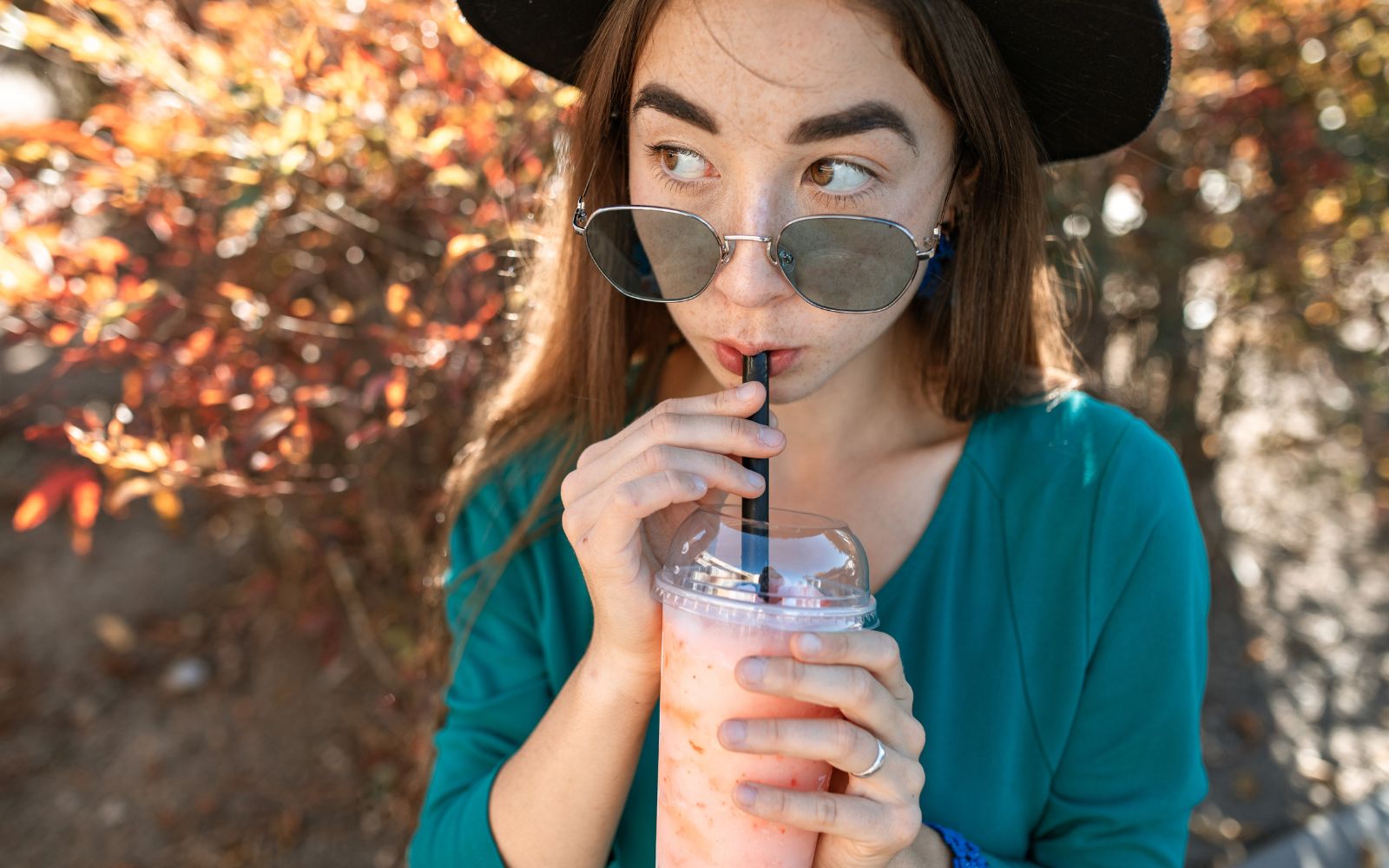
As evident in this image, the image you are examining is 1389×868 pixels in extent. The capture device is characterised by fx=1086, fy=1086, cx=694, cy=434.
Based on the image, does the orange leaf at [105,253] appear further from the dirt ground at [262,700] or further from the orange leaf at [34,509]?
the dirt ground at [262,700]

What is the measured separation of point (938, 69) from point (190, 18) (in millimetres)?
2427

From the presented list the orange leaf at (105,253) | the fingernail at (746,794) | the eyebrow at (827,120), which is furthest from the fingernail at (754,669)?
the orange leaf at (105,253)

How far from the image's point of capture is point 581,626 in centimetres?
192

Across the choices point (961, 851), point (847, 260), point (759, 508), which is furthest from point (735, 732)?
point (847, 260)

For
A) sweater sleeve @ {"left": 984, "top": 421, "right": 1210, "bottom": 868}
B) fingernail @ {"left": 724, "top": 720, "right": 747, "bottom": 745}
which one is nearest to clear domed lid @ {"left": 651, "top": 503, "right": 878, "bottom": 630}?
fingernail @ {"left": 724, "top": 720, "right": 747, "bottom": 745}

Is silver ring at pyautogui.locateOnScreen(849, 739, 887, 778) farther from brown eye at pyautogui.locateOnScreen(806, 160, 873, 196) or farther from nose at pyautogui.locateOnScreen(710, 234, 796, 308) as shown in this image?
brown eye at pyautogui.locateOnScreen(806, 160, 873, 196)

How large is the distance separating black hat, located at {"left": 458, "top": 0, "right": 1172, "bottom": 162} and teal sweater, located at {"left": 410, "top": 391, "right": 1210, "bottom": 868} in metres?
0.48

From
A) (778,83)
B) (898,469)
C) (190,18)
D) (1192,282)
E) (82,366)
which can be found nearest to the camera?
(778,83)

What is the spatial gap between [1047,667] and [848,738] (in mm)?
676

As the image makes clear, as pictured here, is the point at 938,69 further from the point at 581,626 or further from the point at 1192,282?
the point at 1192,282

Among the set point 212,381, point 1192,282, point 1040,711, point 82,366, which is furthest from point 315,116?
point 1192,282

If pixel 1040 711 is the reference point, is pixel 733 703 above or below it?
above

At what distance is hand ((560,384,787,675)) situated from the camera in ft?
4.37

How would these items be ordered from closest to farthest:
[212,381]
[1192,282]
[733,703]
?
[733,703] → [212,381] → [1192,282]
